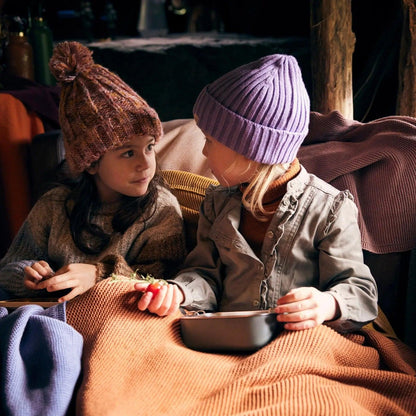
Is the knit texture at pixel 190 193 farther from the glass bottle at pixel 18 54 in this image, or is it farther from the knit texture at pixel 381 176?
the glass bottle at pixel 18 54

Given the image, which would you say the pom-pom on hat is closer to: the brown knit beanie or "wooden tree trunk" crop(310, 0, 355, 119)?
the brown knit beanie

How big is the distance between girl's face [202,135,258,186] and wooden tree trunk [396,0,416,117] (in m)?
0.94

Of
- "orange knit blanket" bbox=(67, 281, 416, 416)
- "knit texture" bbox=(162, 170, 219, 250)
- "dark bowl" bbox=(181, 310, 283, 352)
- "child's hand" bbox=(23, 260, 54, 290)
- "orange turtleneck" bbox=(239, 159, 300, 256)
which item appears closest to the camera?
"orange knit blanket" bbox=(67, 281, 416, 416)

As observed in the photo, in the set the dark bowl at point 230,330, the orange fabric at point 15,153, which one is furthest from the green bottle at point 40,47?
the dark bowl at point 230,330

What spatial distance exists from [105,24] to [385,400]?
3.00m

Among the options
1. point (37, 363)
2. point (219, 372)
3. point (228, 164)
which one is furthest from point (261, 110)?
point (37, 363)

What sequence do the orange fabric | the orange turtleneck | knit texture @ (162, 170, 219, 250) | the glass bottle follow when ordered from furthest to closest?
the glass bottle
the orange fabric
knit texture @ (162, 170, 219, 250)
the orange turtleneck

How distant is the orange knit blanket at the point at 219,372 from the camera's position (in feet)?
3.20

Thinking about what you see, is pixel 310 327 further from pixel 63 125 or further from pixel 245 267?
pixel 63 125

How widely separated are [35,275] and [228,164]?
21.7 inches

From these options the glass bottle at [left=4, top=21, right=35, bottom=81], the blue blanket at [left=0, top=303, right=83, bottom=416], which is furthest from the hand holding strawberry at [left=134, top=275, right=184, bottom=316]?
the glass bottle at [left=4, top=21, right=35, bottom=81]

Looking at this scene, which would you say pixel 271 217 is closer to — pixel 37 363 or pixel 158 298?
pixel 158 298

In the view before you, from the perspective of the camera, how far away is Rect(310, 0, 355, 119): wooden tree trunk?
204 centimetres

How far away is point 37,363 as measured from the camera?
1.08m
